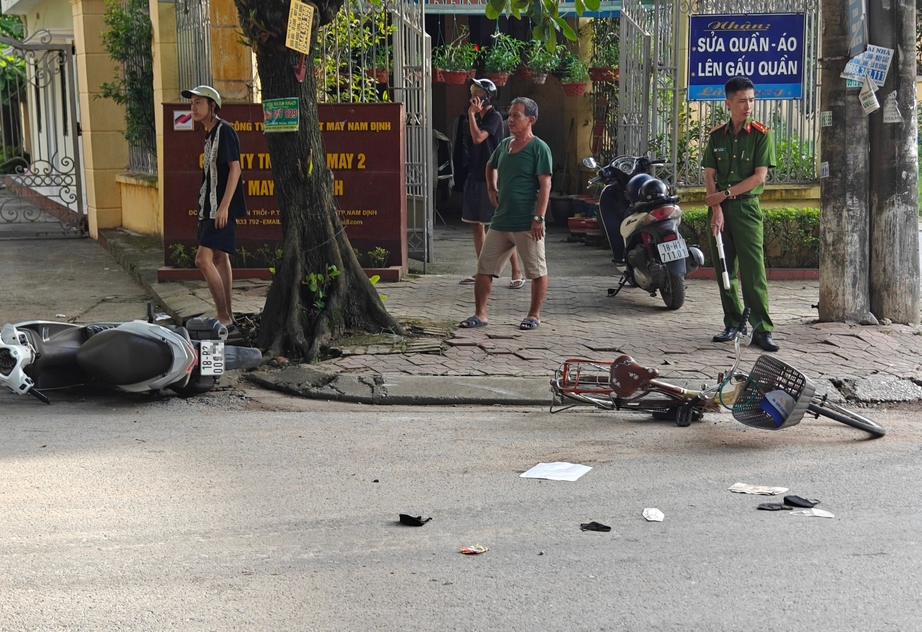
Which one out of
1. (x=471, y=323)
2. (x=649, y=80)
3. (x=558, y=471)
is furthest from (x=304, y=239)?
(x=649, y=80)

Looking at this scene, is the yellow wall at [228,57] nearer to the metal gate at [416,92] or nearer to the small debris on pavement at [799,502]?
the metal gate at [416,92]

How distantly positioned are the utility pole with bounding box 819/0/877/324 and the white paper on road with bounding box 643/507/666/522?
4285 mm

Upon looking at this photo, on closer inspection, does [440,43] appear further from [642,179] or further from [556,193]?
[642,179]

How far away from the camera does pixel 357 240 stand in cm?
1070

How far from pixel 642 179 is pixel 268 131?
340 centimetres

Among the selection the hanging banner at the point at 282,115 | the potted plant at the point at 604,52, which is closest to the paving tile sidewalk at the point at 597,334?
the hanging banner at the point at 282,115

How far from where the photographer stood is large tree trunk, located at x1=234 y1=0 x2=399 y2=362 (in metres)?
7.71

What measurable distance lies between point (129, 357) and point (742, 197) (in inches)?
174

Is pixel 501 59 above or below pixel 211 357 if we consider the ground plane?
above

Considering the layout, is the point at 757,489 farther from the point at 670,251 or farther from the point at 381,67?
the point at 381,67

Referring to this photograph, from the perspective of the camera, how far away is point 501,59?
14.9 m

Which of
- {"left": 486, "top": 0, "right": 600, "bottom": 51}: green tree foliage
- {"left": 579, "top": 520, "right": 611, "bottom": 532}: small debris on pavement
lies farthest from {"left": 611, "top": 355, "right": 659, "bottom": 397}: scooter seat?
{"left": 486, "top": 0, "right": 600, "bottom": 51}: green tree foliage

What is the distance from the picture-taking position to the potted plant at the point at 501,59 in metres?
14.9

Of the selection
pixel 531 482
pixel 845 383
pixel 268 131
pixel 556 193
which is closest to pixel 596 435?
pixel 531 482
